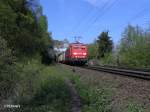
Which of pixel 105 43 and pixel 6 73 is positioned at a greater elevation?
pixel 105 43

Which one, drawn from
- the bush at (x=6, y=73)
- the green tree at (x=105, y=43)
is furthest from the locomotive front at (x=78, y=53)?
the bush at (x=6, y=73)

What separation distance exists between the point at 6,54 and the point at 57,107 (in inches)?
112

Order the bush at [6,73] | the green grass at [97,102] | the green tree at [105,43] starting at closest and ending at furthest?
the green grass at [97,102] < the bush at [6,73] < the green tree at [105,43]

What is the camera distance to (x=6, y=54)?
562 inches

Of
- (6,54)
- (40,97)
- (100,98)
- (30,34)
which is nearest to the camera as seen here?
(6,54)

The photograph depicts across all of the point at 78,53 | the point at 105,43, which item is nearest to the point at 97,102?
the point at 78,53

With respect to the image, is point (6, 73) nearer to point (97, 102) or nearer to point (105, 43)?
point (97, 102)

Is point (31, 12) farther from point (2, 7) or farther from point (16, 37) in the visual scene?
point (2, 7)

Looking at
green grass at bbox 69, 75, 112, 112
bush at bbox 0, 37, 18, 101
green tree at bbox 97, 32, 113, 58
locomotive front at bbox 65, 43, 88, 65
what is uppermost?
green tree at bbox 97, 32, 113, 58

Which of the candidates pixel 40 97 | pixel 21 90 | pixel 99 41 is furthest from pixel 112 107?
pixel 99 41

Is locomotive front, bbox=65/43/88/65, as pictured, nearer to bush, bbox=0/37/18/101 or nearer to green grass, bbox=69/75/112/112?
green grass, bbox=69/75/112/112

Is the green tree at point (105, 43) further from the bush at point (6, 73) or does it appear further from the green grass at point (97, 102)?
the bush at point (6, 73)

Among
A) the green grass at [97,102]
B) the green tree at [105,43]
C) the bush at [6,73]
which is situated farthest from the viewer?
the green tree at [105,43]

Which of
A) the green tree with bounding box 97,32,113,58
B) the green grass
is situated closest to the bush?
the green grass
